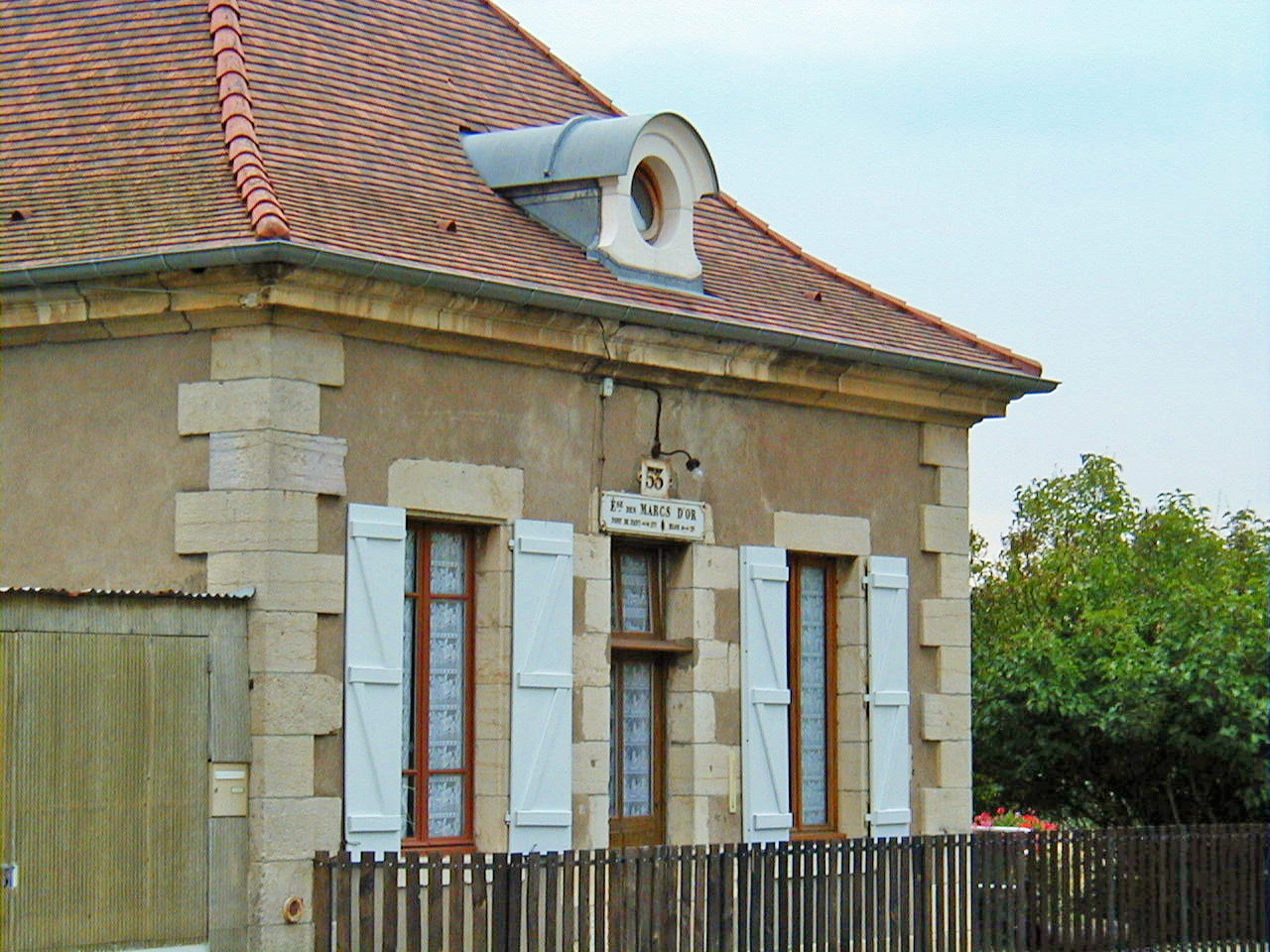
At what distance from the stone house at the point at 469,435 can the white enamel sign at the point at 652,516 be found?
27mm

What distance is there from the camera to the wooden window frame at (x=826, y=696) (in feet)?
48.6

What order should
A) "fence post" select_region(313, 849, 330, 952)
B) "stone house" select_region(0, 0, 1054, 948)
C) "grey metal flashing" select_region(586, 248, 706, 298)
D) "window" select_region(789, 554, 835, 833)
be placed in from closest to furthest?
"fence post" select_region(313, 849, 330, 952)
"stone house" select_region(0, 0, 1054, 948)
"grey metal flashing" select_region(586, 248, 706, 298)
"window" select_region(789, 554, 835, 833)

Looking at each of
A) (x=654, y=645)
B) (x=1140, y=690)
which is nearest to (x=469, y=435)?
(x=654, y=645)

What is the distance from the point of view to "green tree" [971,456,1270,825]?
18.4 meters

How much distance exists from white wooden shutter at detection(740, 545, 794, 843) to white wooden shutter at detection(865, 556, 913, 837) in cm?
77

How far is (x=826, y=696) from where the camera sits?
15062 mm

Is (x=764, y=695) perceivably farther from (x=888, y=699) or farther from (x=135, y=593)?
(x=135, y=593)

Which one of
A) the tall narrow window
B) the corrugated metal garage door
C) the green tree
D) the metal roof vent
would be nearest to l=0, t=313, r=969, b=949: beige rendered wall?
the tall narrow window

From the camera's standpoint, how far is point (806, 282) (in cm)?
1568

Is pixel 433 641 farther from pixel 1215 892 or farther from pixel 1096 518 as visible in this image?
pixel 1096 518

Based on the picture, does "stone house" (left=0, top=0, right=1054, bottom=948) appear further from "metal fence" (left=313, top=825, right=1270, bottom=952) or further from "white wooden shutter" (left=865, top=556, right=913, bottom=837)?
"metal fence" (left=313, top=825, right=1270, bottom=952)

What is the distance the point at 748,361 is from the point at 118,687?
4756 millimetres

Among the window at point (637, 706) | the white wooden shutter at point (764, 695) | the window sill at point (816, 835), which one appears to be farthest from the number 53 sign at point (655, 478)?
the window sill at point (816, 835)

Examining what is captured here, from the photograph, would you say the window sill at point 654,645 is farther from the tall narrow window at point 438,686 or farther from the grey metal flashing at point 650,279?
the grey metal flashing at point 650,279
